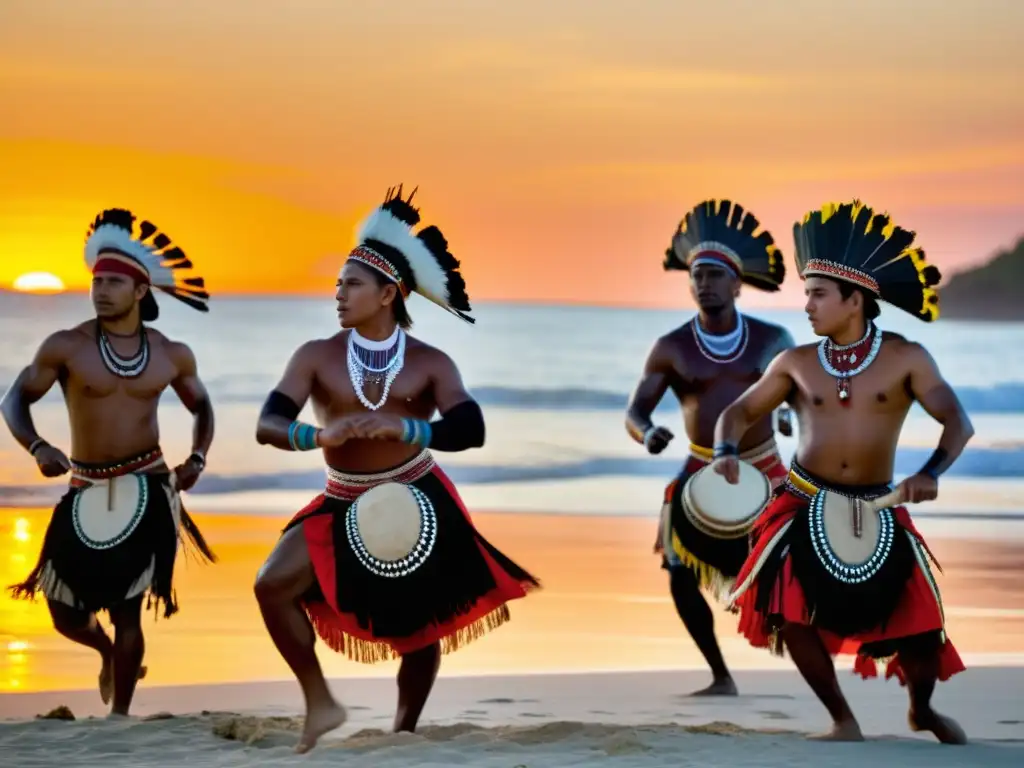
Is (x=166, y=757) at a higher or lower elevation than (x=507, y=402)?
lower

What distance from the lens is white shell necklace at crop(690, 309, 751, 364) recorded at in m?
9.16

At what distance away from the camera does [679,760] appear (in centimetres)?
695

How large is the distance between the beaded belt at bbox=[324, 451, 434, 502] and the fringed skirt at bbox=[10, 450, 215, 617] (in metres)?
1.17

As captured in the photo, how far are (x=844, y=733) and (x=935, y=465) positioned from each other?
95cm

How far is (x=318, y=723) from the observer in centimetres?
711

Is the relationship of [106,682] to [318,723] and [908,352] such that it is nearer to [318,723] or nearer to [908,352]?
A: [318,723]

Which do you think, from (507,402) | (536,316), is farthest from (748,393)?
(536,316)

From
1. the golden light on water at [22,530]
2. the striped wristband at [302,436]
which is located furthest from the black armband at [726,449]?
the golden light on water at [22,530]

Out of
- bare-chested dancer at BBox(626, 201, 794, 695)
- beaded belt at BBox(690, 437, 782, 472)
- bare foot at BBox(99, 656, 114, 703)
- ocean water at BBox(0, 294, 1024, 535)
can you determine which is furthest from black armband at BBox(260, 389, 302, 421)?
ocean water at BBox(0, 294, 1024, 535)

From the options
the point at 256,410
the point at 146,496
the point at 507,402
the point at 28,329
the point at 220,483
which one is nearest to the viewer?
the point at 146,496

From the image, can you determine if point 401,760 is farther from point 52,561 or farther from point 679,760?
point 52,561

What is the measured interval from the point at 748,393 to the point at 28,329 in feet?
85.2

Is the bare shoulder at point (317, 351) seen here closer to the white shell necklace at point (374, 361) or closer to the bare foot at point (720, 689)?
the white shell necklace at point (374, 361)

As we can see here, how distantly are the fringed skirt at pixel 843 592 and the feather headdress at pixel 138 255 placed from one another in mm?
2527
